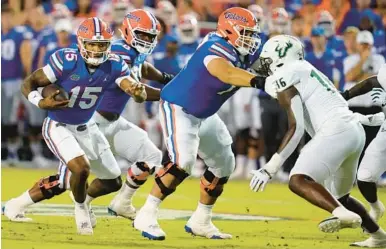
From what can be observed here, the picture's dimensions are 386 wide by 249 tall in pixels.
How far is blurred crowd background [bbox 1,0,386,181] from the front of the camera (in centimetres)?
1141

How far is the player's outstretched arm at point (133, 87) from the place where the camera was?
7.30m

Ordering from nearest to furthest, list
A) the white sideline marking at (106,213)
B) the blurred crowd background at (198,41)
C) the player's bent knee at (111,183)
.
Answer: the player's bent knee at (111,183), the white sideline marking at (106,213), the blurred crowd background at (198,41)

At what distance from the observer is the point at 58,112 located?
7.48 meters

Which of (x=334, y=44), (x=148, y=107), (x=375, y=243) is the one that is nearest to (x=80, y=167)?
(x=375, y=243)

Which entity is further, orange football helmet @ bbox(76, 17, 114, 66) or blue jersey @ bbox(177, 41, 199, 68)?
blue jersey @ bbox(177, 41, 199, 68)

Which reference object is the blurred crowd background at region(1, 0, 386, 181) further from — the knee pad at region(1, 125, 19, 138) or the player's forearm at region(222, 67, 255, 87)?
the player's forearm at region(222, 67, 255, 87)

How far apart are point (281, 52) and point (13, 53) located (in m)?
7.60

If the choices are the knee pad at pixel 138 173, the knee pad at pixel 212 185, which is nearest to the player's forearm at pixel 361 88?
the knee pad at pixel 212 185

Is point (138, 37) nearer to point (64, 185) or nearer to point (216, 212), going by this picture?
point (64, 185)

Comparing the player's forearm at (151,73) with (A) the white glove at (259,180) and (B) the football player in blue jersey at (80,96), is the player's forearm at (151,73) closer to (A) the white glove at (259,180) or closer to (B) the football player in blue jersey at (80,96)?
(B) the football player in blue jersey at (80,96)

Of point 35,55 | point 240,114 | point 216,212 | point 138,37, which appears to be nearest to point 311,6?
point 240,114

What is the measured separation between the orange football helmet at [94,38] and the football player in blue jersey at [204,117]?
1.68ft

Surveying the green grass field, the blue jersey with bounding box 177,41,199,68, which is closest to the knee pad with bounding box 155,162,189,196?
the green grass field

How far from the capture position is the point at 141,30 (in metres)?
8.04
